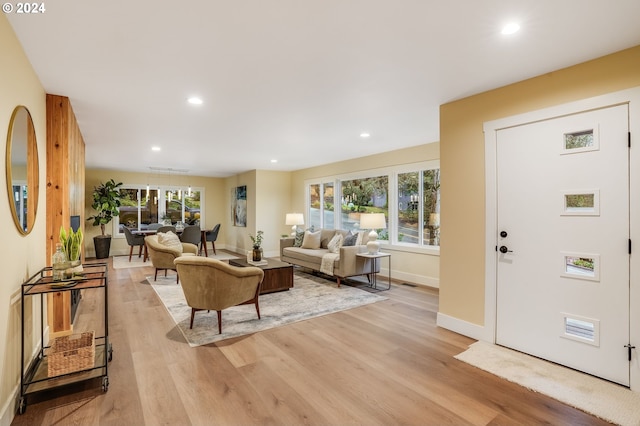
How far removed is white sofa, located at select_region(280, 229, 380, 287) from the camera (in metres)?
5.25

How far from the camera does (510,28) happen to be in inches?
79.4

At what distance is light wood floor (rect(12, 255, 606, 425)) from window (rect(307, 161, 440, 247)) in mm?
2369

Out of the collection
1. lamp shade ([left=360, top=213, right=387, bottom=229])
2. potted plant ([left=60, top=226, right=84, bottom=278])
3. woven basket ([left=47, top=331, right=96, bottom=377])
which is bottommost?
woven basket ([left=47, top=331, right=96, bottom=377])

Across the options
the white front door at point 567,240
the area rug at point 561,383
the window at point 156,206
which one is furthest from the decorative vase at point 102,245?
the white front door at point 567,240

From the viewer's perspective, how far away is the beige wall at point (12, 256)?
73.0 inches

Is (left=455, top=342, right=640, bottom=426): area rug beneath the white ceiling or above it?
beneath

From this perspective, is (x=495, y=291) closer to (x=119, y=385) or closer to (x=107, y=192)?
(x=119, y=385)

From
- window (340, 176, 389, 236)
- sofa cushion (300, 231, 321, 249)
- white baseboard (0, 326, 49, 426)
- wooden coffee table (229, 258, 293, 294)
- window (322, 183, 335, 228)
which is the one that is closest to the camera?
white baseboard (0, 326, 49, 426)

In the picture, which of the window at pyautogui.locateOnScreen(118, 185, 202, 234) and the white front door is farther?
the window at pyautogui.locateOnScreen(118, 185, 202, 234)

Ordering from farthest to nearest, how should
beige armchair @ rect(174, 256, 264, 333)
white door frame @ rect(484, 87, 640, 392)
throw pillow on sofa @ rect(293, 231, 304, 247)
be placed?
1. throw pillow on sofa @ rect(293, 231, 304, 247)
2. beige armchair @ rect(174, 256, 264, 333)
3. white door frame @ rect(484, 87, 640, 392)

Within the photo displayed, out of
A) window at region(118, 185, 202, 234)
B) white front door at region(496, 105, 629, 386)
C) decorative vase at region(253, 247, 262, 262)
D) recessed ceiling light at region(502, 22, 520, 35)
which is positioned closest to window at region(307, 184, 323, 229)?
decorative vase at region(253, 247, 262, 262)

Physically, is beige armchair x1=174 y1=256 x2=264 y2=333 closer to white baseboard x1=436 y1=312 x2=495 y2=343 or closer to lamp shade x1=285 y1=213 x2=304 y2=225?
white baseboard x1=436 y1=312 x2=495 y2=343

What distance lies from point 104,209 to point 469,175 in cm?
891

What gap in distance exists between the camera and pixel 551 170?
2684 mm
